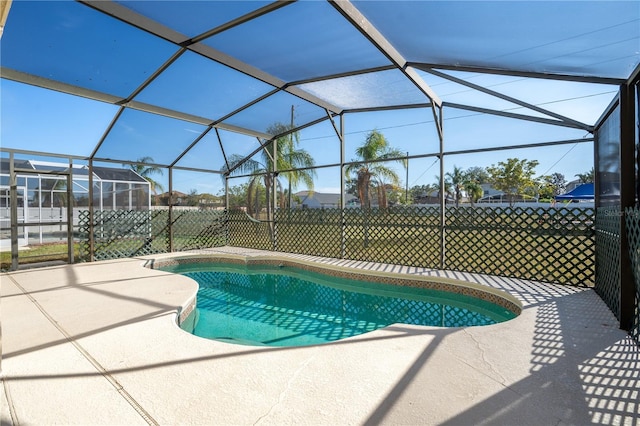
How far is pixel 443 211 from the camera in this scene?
635 centimetres

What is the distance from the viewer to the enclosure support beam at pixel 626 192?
3029 millimetres

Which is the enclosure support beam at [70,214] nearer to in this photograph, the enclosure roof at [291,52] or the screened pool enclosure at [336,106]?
the screened pool enclosure at [336,106]

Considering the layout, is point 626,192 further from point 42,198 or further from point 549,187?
point 549,187

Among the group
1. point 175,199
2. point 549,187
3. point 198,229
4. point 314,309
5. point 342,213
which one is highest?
point 549,187

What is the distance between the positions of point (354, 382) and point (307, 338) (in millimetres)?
1982

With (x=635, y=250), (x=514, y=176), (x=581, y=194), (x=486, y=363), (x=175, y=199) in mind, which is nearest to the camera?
(x=486, y=363)

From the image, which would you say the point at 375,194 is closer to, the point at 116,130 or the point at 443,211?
the point at 443,211

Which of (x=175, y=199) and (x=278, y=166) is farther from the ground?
(x=278, y=166)

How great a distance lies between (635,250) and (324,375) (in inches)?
117

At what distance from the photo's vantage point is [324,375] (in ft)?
7.22

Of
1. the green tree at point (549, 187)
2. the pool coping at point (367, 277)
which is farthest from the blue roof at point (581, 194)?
the green tree at point (549, 187)

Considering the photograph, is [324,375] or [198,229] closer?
[324,375]

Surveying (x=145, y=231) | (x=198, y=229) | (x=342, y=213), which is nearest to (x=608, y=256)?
(x=342, y=213)

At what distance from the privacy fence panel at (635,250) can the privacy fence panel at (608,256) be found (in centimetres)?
31
